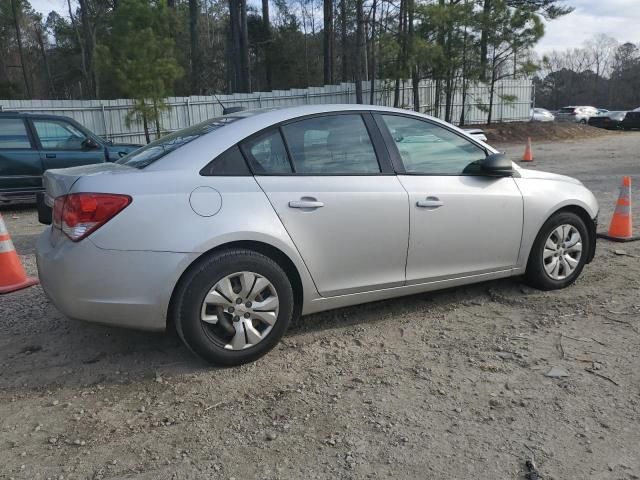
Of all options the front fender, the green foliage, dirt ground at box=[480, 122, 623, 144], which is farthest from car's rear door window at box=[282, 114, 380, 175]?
dirt ground at box=[480, 122, 623, 144]

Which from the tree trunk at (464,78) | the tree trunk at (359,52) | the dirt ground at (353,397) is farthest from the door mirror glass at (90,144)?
the tree trunk at (464,78)

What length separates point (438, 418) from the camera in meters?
2.83

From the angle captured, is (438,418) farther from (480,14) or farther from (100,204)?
(480,14)

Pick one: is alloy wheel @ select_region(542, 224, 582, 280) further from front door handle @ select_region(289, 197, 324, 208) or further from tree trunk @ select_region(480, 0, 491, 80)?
tree trunk @ select_region(480, 0, 491, 80)

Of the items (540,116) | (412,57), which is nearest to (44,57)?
(412,57)

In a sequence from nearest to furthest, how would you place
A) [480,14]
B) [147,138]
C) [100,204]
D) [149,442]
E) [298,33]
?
1. [149,442]
2. [100,204]
3. [147,138]
4. [480,14]
5. [298,33]

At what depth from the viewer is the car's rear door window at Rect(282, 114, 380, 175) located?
362 centimetres

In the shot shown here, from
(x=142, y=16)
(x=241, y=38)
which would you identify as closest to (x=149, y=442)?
(x=142, y=16)

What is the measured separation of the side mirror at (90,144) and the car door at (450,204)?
23.0 feet

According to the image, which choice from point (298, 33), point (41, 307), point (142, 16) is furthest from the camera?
point (298, 33)

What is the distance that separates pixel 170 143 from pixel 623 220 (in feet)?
17.0

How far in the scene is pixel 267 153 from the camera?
11.5 ft

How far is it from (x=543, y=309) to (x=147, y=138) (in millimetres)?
18194

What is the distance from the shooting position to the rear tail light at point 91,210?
3.07m
